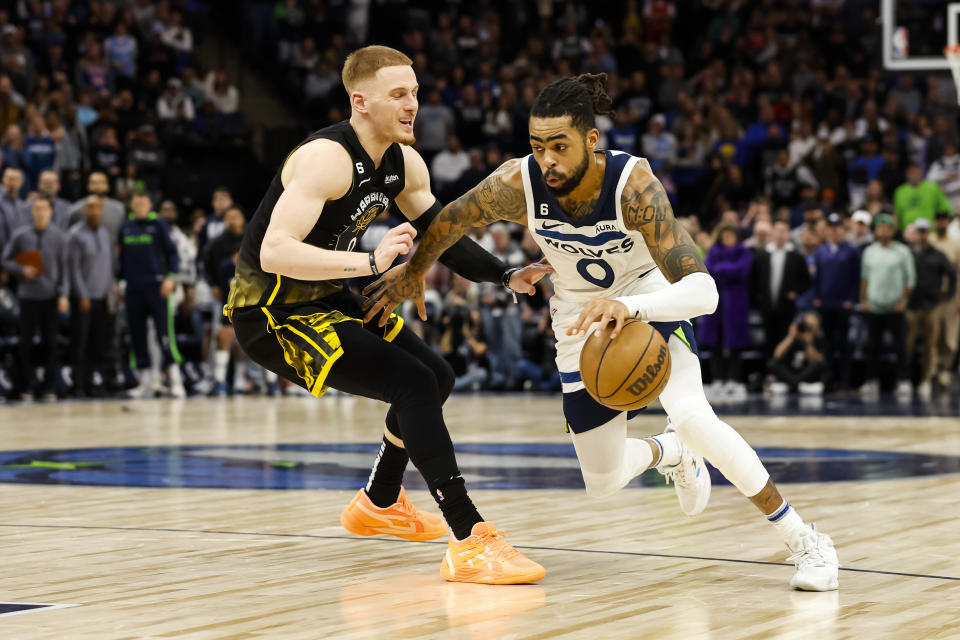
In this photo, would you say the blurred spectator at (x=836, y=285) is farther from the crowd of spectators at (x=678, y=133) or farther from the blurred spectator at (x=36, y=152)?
the blurred spectator at (x=36, y=152)

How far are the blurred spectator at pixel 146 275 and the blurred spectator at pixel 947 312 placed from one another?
8708 millimetres

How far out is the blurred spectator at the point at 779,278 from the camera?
14984mm

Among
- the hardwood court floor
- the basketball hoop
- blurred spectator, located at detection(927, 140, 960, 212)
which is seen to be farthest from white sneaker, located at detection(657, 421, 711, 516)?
blurred spectator, located at detection(927, 140, 960, 212)

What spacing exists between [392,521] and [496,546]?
3.08 ft

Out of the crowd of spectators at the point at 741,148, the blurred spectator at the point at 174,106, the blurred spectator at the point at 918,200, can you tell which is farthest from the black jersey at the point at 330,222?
the blurred spectator at the point at 174,106

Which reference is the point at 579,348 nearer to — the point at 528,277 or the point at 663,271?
the point at 528,277

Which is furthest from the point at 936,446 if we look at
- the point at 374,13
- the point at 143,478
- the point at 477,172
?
the point at 374,13

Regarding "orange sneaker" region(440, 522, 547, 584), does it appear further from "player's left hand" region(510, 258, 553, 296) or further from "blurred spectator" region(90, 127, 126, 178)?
"blurred spectator" region(90, 127, 126, 178)

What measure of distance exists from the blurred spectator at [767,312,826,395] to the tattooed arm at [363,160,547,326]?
414 inches

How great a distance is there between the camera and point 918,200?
16516mm

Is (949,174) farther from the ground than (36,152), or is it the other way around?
(36,152)

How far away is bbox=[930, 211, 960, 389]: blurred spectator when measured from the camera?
1596cm

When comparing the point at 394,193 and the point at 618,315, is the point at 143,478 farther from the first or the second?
the point at 618,315

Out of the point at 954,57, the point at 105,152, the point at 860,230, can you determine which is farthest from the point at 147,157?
the point at 954,57
